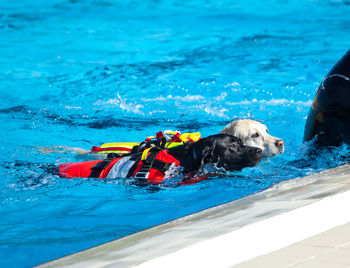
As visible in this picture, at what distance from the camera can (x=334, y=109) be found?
16.0ft

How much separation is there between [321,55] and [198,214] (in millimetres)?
9147

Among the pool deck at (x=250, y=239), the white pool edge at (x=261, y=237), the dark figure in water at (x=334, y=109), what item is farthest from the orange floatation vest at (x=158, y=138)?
the white pool edge at (x=261, y=237)

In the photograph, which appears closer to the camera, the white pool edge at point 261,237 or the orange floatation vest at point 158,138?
the white pool edge at point 261,237

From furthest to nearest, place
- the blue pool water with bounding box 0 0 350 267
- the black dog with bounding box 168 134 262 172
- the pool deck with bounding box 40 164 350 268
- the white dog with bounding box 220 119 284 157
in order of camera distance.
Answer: the white dog with bounding box 220 119 284 157
the black dog with bounding box 168 134 262 172
the blue pool water with bounding box 0 0 350 267
the pool deck with bounding box 40 164 350 268

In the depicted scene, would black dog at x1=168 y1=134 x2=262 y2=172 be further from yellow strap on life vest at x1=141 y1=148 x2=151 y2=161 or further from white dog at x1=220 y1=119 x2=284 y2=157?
white dog at x1=220 y1=119 x2=284 y2=157

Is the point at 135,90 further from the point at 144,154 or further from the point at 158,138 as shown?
the point at 144,154

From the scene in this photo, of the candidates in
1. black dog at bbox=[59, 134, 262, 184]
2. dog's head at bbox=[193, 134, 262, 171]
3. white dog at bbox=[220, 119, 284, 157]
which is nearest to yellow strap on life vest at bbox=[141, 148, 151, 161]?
black dog at bbox=[59, 134, 262, 184]

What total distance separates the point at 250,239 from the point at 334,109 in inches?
106

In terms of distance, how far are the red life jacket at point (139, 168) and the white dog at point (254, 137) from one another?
103 centimetres

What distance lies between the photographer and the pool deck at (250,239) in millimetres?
2330

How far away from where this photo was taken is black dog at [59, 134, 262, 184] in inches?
199

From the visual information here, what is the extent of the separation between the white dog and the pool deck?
2.84 meters

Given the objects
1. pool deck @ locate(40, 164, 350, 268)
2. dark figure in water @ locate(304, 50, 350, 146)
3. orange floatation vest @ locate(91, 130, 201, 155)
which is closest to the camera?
pool deck @ locate(40, 164, 350, 268)

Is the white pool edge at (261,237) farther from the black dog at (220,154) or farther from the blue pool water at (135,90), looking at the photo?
the black dog at (220,154)
